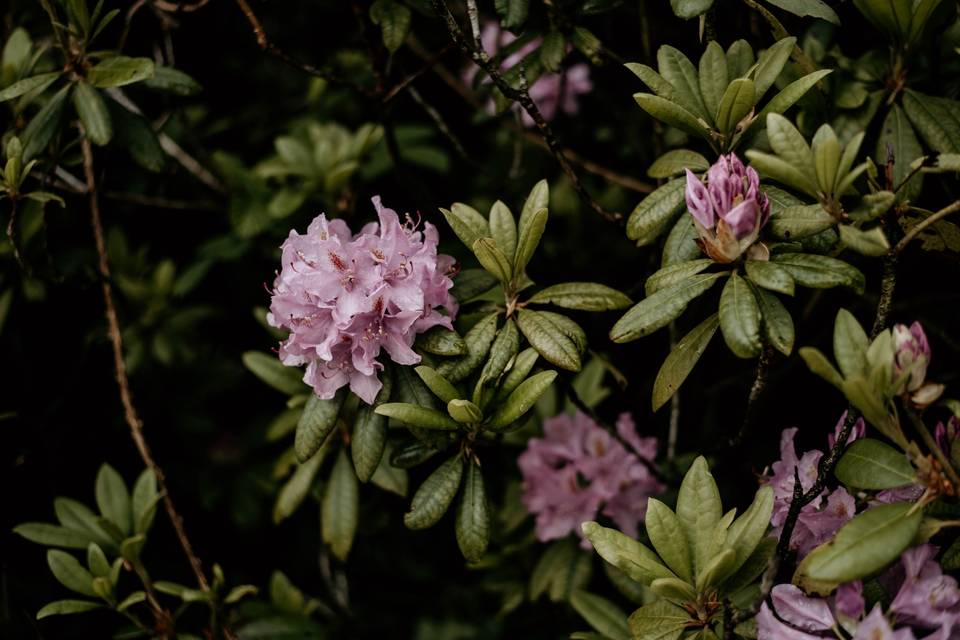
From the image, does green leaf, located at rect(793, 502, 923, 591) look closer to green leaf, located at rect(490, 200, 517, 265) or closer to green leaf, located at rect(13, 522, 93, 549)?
green leaf, located at rect(490, 200, 517, 265)

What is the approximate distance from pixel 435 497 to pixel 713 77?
0.81 m

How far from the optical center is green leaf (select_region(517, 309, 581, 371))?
4.11 ft

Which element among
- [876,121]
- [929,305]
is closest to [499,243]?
[876,121]

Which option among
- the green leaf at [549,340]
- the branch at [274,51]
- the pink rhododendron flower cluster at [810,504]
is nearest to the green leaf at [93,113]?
the branch at [274,51]

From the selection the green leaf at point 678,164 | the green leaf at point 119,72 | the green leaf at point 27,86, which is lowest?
the green leaf at point 678,164

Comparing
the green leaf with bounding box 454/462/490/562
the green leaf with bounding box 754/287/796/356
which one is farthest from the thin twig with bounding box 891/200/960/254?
the green leaf with bounding box 454/462/490/562

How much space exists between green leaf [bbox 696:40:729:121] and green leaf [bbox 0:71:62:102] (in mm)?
1208

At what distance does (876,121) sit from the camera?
1.59 metres

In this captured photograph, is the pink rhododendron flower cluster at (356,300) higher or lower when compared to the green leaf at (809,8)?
lower

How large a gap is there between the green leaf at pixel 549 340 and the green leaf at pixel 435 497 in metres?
0.26

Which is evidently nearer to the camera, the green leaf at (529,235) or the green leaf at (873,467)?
the green leaf at (873,467)

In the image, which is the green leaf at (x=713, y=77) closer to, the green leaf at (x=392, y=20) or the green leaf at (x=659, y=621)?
the green leaf at (x=392, y=20)

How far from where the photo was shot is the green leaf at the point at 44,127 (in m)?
1.62

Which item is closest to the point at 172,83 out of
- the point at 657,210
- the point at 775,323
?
the point at 657,210
